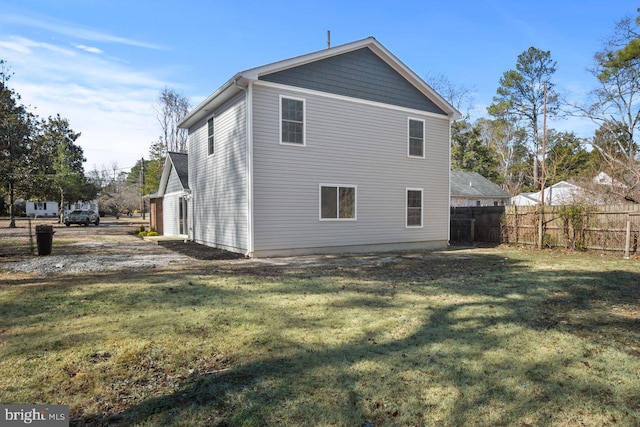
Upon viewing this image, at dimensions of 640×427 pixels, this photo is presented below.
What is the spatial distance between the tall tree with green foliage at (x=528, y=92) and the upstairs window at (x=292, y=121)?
29439 millimetres

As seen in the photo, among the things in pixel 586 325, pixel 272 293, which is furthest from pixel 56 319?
pixel 586 325

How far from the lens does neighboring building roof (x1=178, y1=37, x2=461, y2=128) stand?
1030cm

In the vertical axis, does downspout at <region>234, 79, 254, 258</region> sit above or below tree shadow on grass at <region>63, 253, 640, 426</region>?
above

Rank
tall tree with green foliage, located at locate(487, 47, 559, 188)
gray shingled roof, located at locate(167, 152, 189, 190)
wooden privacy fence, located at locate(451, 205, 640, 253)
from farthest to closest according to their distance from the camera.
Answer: tall tree with green foliage, located at locate(487, 47, 559, 188)
gray shingled roof, located at locate(167, 152, 189, 190)
wooden privacy fence, located at locate(451, 205, 640, 253)

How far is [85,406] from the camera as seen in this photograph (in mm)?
2584

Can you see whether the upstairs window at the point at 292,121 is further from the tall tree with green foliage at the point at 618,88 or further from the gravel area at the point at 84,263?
the tall tree with green foliage at the point at 618,88

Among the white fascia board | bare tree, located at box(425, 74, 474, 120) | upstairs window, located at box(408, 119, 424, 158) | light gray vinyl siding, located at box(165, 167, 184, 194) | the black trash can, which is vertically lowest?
the black trash can

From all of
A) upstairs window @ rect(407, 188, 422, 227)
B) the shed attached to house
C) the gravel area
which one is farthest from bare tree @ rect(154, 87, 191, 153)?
upstairs window @ rect(407, 188, 422, 227)

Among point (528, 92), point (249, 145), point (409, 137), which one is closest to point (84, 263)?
point (249, 145)

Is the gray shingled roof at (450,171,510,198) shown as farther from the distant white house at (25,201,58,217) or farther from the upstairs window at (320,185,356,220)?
the distant white house at (25,201,58,217)

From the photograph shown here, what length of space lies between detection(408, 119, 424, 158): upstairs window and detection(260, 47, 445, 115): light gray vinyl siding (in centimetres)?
60

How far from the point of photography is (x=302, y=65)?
1123 cm

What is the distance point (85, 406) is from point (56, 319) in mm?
2551

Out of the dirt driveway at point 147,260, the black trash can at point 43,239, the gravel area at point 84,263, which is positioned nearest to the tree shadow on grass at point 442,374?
the dirt driveway at point 147,260
